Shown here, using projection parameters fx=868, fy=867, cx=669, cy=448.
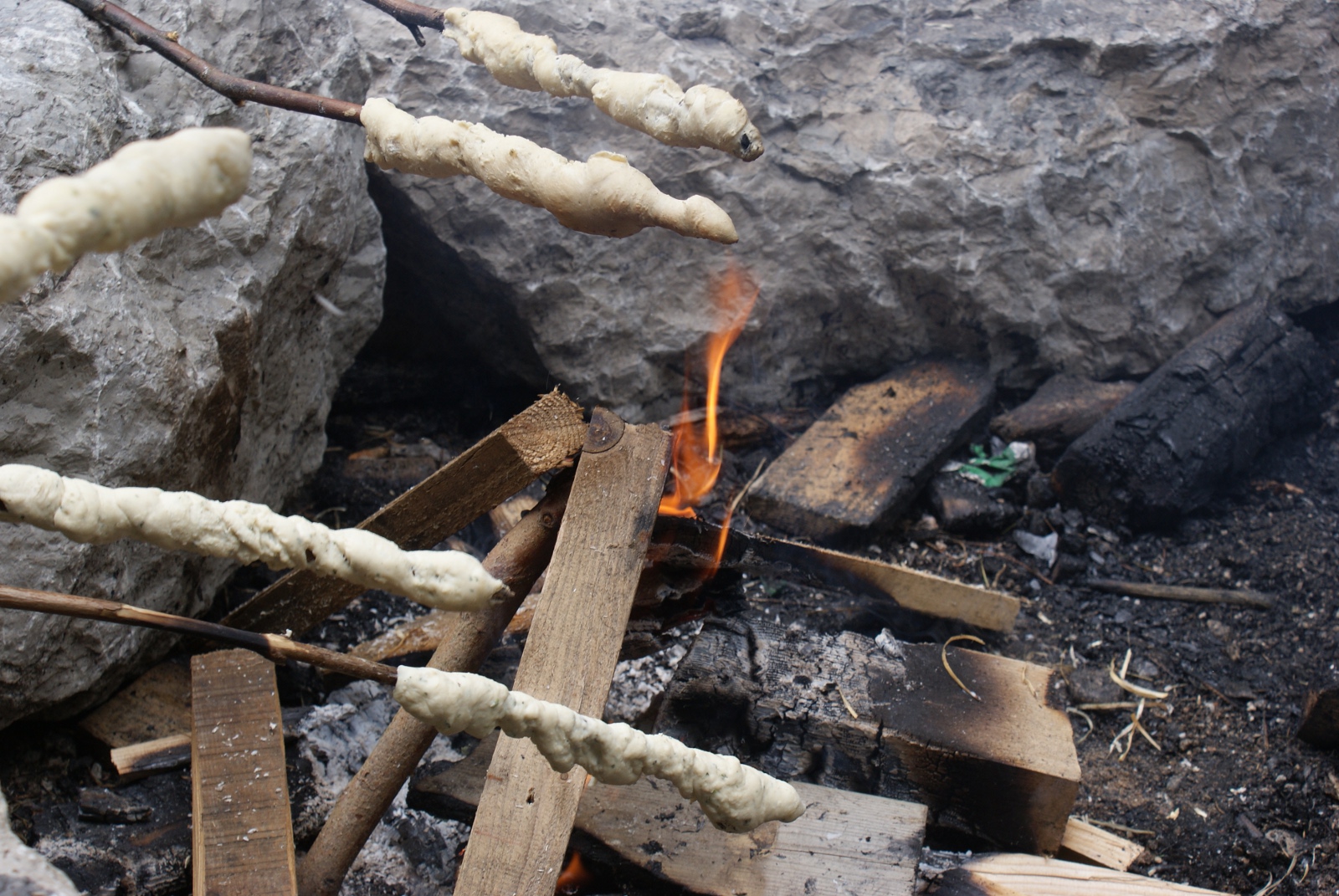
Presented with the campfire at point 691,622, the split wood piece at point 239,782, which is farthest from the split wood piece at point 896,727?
the split wood piece at point 239,782

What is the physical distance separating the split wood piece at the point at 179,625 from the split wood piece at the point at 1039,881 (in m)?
1.37

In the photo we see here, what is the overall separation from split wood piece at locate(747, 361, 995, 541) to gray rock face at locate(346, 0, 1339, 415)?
1.07 feet

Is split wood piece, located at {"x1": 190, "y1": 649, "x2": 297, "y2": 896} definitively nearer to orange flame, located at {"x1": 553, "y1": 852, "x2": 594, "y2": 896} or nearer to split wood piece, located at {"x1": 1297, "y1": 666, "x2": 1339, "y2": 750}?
orange flame, located at {"x1": 553, "y1": 852, "x2": 594, "y2": 896}

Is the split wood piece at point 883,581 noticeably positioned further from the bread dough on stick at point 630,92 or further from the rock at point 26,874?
the rock at point 26,874

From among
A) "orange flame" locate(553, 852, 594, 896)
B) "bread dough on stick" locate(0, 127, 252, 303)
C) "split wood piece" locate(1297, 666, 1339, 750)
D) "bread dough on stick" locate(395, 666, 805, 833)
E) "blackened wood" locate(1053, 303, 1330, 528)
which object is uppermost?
"bread dough on stick" locate(0, 127, 252, 303)

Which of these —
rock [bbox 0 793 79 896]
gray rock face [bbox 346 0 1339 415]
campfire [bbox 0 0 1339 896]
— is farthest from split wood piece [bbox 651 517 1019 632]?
rock [bbox 0 793 79 896]

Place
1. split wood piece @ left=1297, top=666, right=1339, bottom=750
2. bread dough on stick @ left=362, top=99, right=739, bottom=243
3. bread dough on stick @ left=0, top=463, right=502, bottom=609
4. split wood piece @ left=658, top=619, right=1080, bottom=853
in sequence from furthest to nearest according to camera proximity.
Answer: split wood piece @ left=1297, top=666, right=1339, bottom=750, split wood piece @ left=658, top=619, right=1080, bottom=853, bread dough on stick @ left=362, top=99, right=739, bottom=243, bread dough on stick @ left=0, top=463, right=502, bottom=609

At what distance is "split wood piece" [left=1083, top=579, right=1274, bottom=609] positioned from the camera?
3061 mm

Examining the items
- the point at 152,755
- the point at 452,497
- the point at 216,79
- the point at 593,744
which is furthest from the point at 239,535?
the point at 152,755

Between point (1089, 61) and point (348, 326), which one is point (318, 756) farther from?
point (1089, 61)

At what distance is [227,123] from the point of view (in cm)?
246

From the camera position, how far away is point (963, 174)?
11.7 feet

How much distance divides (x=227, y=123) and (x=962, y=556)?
2864mm

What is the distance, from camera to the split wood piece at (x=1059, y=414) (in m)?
3.62
